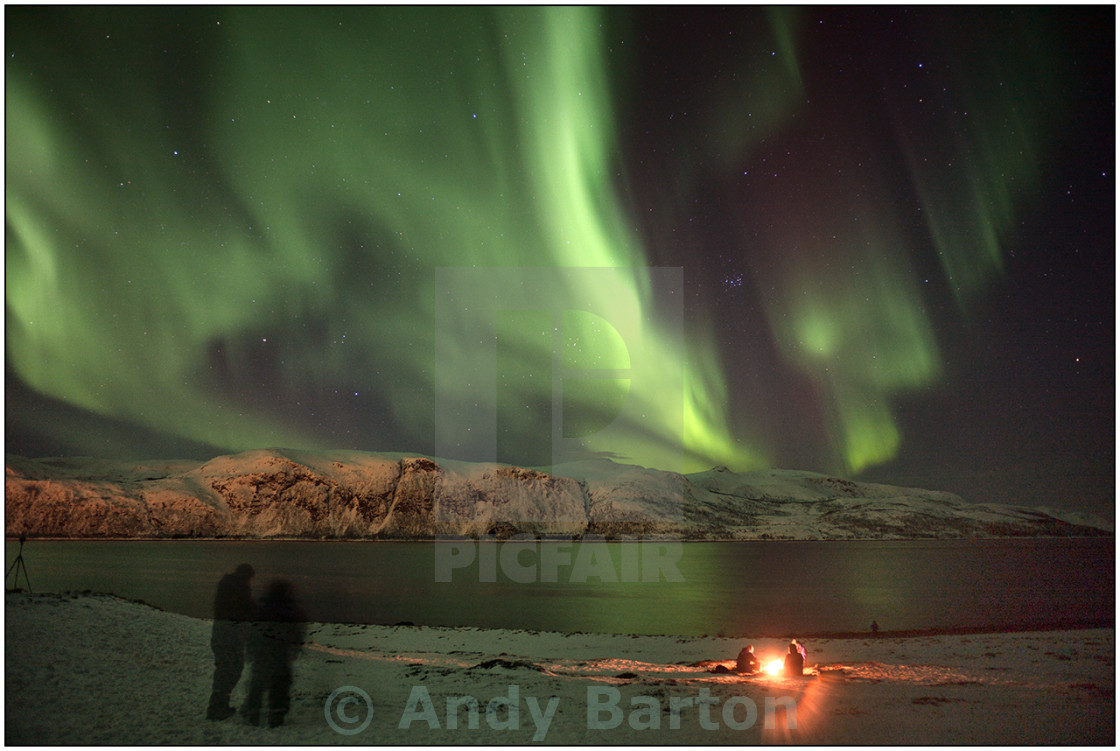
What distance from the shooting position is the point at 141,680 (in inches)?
→ 464

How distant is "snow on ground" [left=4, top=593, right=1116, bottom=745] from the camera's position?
9.99 metres

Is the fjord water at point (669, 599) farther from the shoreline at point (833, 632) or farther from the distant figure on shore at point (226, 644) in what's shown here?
the distant figure on shore at point (226, 644)

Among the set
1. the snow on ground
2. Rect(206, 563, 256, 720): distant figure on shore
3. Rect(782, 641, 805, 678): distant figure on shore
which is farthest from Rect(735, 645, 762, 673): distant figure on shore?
Rect(206, 563, 256, 720): distant figure on shore

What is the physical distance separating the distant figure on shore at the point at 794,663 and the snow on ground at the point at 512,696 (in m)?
0.63

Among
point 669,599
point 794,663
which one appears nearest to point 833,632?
point 794,663

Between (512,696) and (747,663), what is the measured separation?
7.33 meters

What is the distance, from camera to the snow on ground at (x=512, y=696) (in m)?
9.99

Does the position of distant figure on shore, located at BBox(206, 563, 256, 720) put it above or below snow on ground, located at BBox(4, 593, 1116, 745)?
above

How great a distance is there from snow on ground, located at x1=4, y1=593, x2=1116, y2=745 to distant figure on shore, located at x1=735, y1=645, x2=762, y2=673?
955 mm

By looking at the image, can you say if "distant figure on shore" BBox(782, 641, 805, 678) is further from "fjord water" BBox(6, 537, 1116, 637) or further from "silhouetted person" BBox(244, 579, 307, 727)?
"fjord water" BBox(6, 537, 1116, 637)

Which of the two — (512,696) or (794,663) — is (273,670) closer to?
(512,696)

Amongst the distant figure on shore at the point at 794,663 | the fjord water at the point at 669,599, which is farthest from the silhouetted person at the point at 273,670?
the fjord water at the point at 669,599

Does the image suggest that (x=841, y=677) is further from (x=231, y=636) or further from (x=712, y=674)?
(x=231, y=636)

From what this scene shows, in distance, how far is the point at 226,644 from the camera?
9695 mm
